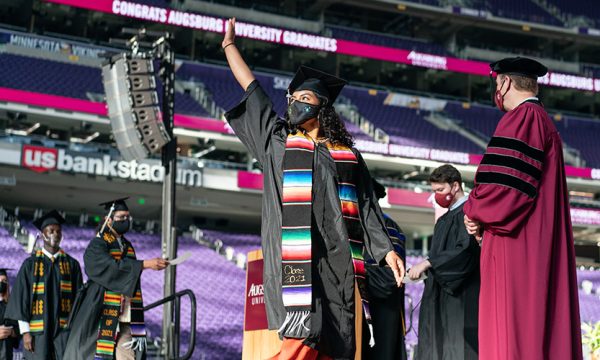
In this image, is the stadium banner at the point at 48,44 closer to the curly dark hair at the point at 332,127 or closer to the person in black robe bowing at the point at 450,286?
the person in black robe bowing at the point at 450,286

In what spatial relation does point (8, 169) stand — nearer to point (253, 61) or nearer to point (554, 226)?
point (253, 61)

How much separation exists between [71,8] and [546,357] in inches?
1192

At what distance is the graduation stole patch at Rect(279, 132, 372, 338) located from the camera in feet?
11.5

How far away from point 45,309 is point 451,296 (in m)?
4.29

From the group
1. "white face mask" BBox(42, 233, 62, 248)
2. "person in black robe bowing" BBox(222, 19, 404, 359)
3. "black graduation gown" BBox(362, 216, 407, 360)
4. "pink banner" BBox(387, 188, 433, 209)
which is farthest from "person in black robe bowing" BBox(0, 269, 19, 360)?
"pink banner" BBox(387, 188, 433, 209)

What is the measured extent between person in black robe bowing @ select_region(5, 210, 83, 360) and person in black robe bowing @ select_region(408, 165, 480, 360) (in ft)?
12.3

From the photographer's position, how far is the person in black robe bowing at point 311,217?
3.54m

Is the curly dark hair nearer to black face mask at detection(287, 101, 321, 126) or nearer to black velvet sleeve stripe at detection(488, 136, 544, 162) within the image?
black face mask at detection(287, 101, 321, 126)

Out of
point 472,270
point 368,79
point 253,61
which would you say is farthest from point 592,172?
point 472,270

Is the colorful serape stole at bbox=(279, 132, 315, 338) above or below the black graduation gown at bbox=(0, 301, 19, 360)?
above

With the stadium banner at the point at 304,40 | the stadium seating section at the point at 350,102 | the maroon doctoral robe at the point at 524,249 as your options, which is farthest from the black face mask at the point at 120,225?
the stadium banner at the point at 304,40

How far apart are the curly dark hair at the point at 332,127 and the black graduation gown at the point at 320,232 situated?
0.10 m

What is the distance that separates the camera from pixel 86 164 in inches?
935

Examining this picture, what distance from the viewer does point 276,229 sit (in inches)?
147
